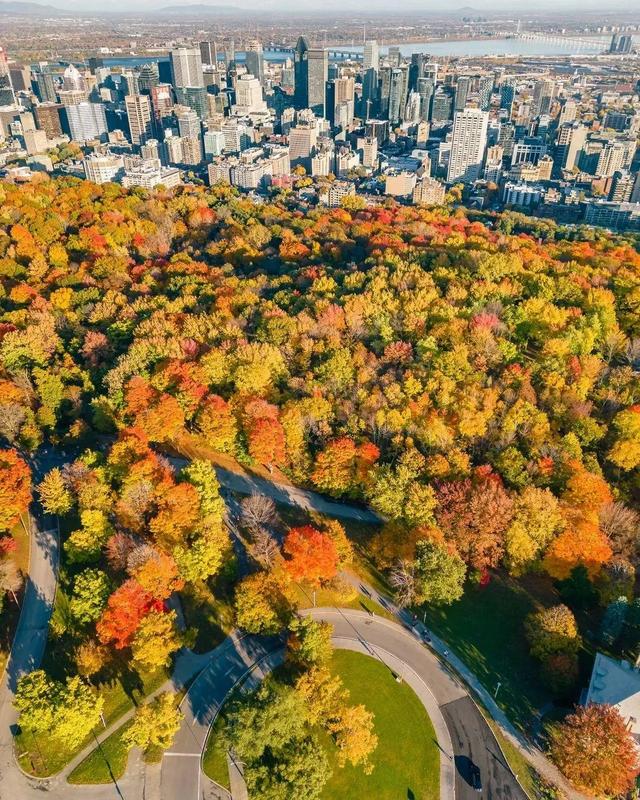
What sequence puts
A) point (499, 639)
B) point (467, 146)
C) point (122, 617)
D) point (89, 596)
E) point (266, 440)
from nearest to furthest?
1. point (122, 617)
2. point (89, 596)
3. point (499, 639)
4. point (266, 440)
5. point (467, 146)

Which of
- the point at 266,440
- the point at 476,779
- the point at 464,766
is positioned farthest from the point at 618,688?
the point at 266,440

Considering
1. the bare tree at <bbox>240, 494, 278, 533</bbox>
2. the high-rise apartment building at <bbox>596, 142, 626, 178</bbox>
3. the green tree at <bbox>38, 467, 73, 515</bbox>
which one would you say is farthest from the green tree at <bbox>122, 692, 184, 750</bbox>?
the high-rise apartment building at <bbox>596, 142, 626, 178</bbox>

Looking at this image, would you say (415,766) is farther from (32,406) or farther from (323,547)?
(32,406)

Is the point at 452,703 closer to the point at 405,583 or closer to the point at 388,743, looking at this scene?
the point at 388,743

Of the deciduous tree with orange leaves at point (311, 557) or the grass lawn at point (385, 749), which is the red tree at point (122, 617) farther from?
the deciduous tree with orange leaves at point (311, 557)

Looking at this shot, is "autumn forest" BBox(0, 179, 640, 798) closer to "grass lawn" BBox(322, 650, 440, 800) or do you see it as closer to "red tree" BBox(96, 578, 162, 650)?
"red tree" BBox(96, 578, 162, 650)

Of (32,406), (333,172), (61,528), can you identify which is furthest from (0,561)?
(333,172)
